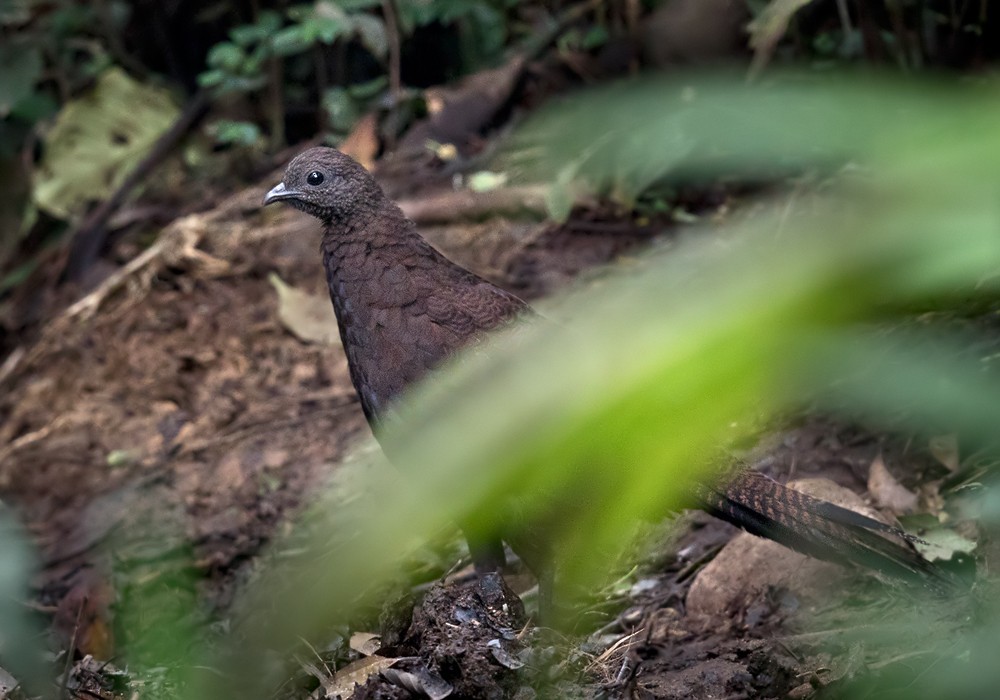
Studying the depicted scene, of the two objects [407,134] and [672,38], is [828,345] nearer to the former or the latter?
[672,38]

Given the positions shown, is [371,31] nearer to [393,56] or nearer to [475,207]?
[393,56]

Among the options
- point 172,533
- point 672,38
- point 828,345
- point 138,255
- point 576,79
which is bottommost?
point 172,533

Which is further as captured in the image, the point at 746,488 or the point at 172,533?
the point at 172,533

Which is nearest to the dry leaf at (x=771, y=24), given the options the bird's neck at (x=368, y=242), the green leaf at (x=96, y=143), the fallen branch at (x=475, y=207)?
the bird's neck at (x=368, y=242)

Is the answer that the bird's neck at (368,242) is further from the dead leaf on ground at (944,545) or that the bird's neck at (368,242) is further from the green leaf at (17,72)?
the green leaf at (17,72)

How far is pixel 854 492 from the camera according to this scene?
3584mm

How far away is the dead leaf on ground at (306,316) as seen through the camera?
5.37 meters

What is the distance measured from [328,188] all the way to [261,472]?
5.26ft

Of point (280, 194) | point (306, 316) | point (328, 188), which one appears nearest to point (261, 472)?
point (306, 316)

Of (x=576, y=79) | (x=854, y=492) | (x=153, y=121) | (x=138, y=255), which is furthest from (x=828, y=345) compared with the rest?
(x=153, y=121)

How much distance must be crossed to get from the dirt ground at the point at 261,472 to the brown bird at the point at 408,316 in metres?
0.29

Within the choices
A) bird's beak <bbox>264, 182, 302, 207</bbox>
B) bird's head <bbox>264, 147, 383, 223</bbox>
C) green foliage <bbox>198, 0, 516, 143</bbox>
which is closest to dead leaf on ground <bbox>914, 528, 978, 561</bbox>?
bird's head <bbox>264, 147, 383, 223</bbox>

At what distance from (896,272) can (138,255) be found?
602 cm

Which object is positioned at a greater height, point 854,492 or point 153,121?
point 153,121
